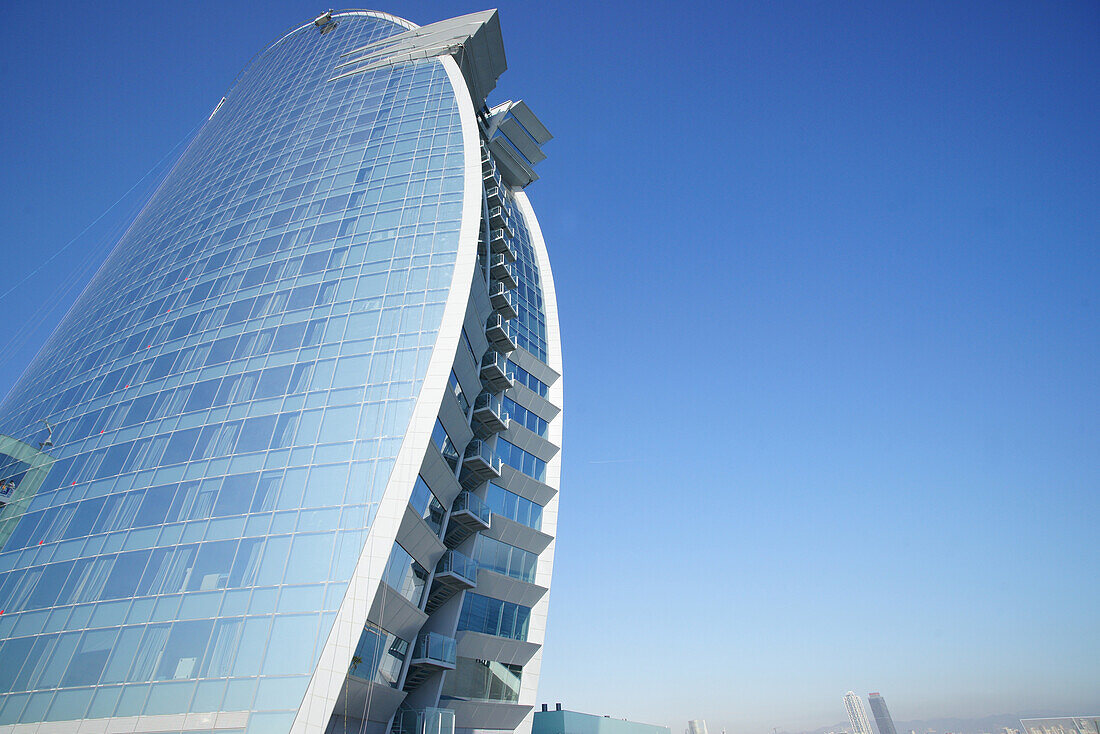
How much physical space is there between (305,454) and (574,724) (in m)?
32.1

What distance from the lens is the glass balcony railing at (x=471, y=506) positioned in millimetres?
37469

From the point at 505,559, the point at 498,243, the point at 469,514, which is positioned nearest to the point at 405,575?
the point at 469,514

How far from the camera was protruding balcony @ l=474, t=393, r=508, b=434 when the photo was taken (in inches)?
1626

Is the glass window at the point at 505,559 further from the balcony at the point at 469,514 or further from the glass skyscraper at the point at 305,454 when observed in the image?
the balcony at the point at 469,514

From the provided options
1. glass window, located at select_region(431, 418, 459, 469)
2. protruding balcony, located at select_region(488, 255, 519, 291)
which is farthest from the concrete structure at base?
protruding balcony, located at select_region(488, 255, 519, 291)

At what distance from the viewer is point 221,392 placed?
109ft

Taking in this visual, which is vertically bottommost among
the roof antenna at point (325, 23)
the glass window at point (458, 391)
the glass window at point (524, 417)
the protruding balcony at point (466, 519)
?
the protruding balcony at point (466, 519)

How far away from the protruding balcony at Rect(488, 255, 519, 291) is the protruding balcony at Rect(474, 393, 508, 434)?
10451mm

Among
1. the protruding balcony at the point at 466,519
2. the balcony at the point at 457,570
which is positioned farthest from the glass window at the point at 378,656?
the protruding balcony at the point at 466,519

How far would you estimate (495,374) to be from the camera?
1703 inches

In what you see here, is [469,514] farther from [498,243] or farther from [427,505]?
[498,243]

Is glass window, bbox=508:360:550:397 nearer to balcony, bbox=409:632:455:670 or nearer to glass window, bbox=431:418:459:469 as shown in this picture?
glass window, bbox=431:418:459:469

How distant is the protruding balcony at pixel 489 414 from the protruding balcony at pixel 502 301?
7743 mm

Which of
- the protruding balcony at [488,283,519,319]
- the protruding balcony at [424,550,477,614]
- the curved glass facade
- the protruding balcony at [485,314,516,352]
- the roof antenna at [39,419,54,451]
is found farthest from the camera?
the protruding balcony at [488,283,519,319]
